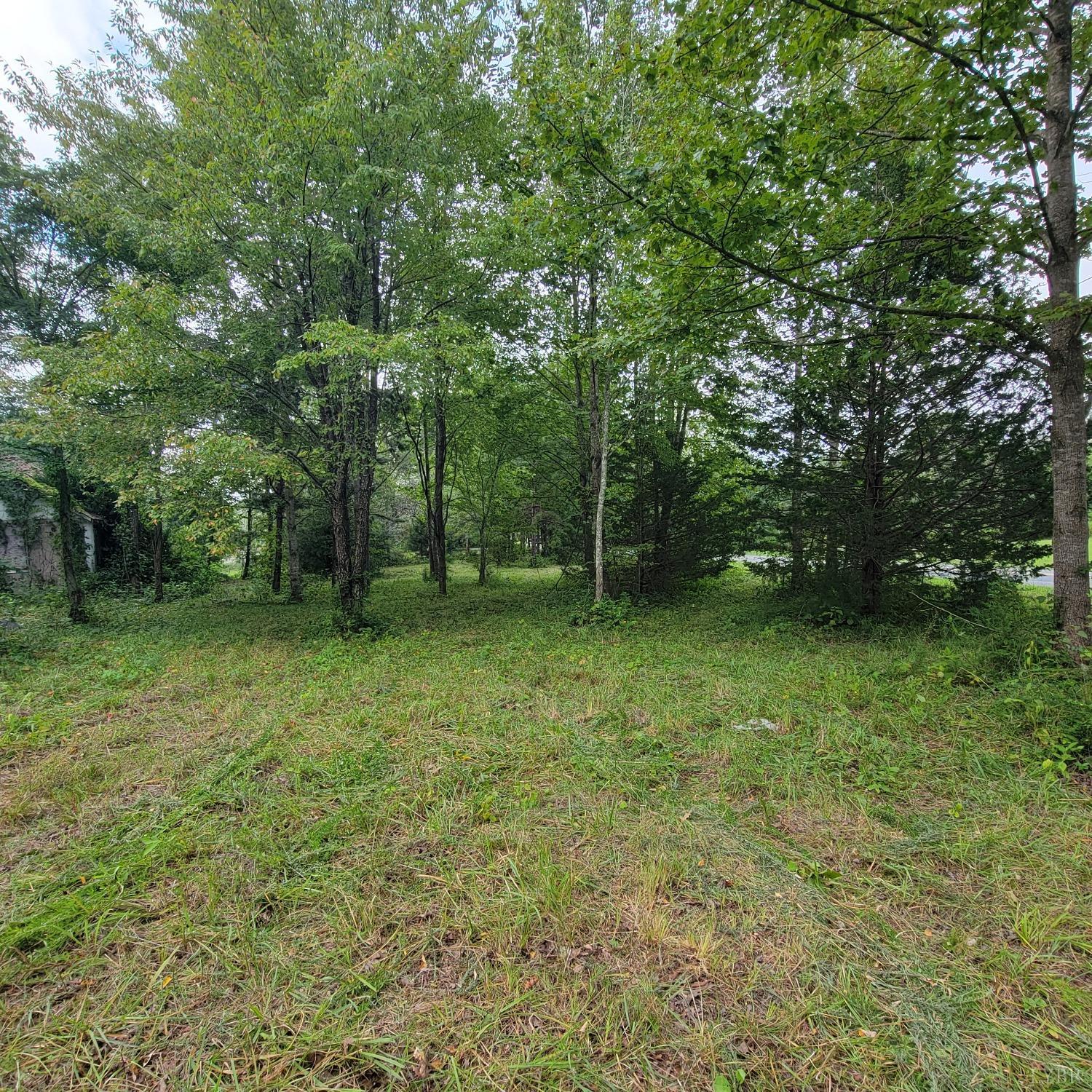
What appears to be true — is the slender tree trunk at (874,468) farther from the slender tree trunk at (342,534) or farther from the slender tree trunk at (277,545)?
the slender tree trunk at (277,545)

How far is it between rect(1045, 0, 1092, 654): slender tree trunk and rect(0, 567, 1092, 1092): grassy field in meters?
0.82

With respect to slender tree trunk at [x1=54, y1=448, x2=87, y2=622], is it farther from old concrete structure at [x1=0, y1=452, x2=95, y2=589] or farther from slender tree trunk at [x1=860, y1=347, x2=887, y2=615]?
slender tree trunk at [x1=860, y1=347, x2=887, y2=615]

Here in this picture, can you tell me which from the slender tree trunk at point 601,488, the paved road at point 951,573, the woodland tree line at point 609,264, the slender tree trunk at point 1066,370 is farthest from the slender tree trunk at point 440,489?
the slender tree trunk at point 1066,370

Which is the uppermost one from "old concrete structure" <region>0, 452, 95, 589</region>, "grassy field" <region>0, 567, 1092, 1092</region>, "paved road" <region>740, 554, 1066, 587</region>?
"old concrete structure" <region>0, 452, 95, 589</region>

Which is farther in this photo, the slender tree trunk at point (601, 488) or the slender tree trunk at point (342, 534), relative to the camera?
the slender tree trunk at point (601, 488)

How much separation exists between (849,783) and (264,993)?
3396 millimetres

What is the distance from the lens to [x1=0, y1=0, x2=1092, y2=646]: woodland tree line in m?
3.76

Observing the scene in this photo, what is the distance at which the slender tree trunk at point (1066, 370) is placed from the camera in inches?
144

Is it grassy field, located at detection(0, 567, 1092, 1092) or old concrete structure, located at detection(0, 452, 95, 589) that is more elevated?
old concrete structure, located at detection(0, 452, 95, 589)

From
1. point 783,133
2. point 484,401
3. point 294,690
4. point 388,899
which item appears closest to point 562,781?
point 388,899

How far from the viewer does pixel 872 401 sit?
6.44 meters

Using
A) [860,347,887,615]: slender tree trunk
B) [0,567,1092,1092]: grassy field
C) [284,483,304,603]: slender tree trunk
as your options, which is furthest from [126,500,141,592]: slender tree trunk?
[860,347,887,615]: slender tree trunk

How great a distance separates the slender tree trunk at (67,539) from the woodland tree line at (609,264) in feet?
0.26

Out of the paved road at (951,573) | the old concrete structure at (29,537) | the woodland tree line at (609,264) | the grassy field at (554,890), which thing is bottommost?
the grassy field at (554,890)
